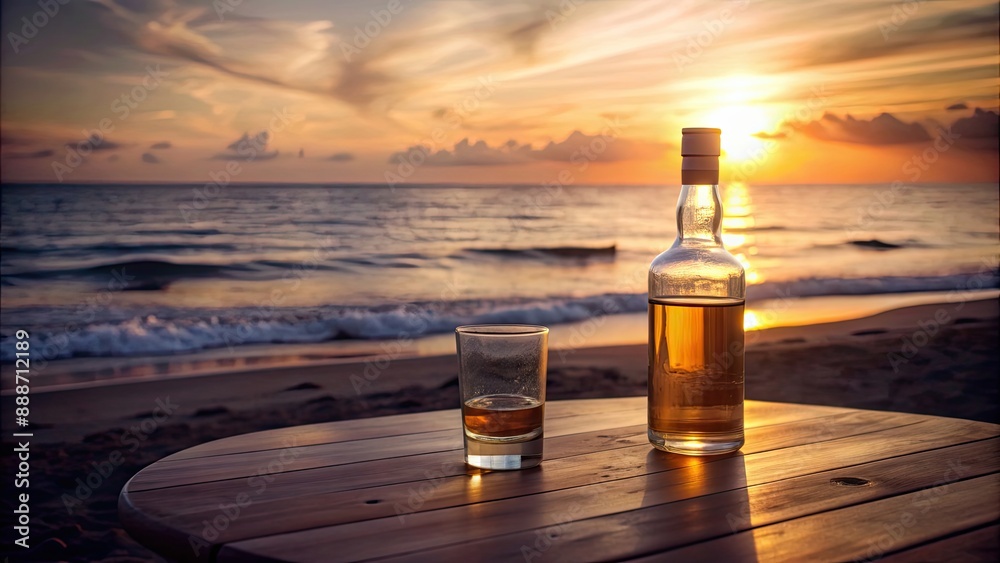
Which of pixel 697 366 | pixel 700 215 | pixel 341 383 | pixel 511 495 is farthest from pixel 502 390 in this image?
pixel 341 383

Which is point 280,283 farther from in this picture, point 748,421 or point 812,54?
point 748,421

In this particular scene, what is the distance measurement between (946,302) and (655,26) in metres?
4.53

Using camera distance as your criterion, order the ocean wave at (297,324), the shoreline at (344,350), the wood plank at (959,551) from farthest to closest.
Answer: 1. the ocean wave at (297,324)
2. the shoreline at (344,350)
3. the wood plank at (959,551)

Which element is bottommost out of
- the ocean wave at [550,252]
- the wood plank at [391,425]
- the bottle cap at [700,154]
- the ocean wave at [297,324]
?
the ocean wave at [297,324]

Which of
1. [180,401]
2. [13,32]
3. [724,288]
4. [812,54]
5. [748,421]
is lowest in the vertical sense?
[180,401]

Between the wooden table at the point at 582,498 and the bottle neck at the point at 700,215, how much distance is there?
0.32 m

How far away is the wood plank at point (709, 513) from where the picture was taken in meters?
0.87

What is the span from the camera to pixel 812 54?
8.96 meters

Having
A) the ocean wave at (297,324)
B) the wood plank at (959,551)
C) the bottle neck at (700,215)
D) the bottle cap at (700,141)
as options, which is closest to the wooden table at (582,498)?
the wood plank at (959,551)

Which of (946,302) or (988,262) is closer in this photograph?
(946,302)

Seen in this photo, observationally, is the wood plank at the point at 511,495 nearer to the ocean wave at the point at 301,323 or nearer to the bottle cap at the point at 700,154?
the bottle cap at the point at 700,154

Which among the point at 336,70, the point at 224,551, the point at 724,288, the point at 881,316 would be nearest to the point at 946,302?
the point at 881,316

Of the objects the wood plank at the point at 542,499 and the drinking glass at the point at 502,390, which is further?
the drinking glass at the point at 502,390

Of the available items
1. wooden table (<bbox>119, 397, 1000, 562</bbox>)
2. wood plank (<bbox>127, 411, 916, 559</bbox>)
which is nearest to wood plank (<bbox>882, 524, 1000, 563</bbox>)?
wooden table (<bbox>119, 397, 1000, 562</bbox>)
